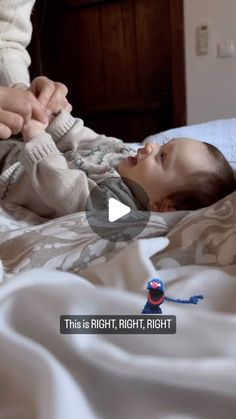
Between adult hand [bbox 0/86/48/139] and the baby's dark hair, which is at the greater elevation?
adult hand [bbox 0/86/48/139]

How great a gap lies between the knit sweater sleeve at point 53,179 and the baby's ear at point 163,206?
0.10m

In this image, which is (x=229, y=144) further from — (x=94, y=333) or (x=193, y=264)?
(x=94, y=333)

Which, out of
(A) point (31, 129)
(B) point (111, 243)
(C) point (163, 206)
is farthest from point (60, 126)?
(B) point (111, 243)

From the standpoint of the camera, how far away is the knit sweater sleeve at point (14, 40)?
1185mm

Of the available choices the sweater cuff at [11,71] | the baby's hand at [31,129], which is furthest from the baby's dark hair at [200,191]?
the sweater cuff at [11,71]

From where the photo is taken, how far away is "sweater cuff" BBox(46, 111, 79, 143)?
941 mm

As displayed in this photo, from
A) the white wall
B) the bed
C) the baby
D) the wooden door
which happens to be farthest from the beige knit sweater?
the wooden door

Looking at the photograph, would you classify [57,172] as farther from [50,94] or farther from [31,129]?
[50,94]

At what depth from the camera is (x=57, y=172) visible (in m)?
0.76

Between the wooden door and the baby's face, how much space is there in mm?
1741

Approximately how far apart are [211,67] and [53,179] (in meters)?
1.85

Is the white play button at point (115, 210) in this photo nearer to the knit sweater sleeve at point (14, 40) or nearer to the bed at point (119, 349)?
the bed at point (119, 349)

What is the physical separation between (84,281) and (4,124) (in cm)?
38

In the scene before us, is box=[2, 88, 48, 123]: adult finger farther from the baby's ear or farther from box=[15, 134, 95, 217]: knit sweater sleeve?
the baby's ear
